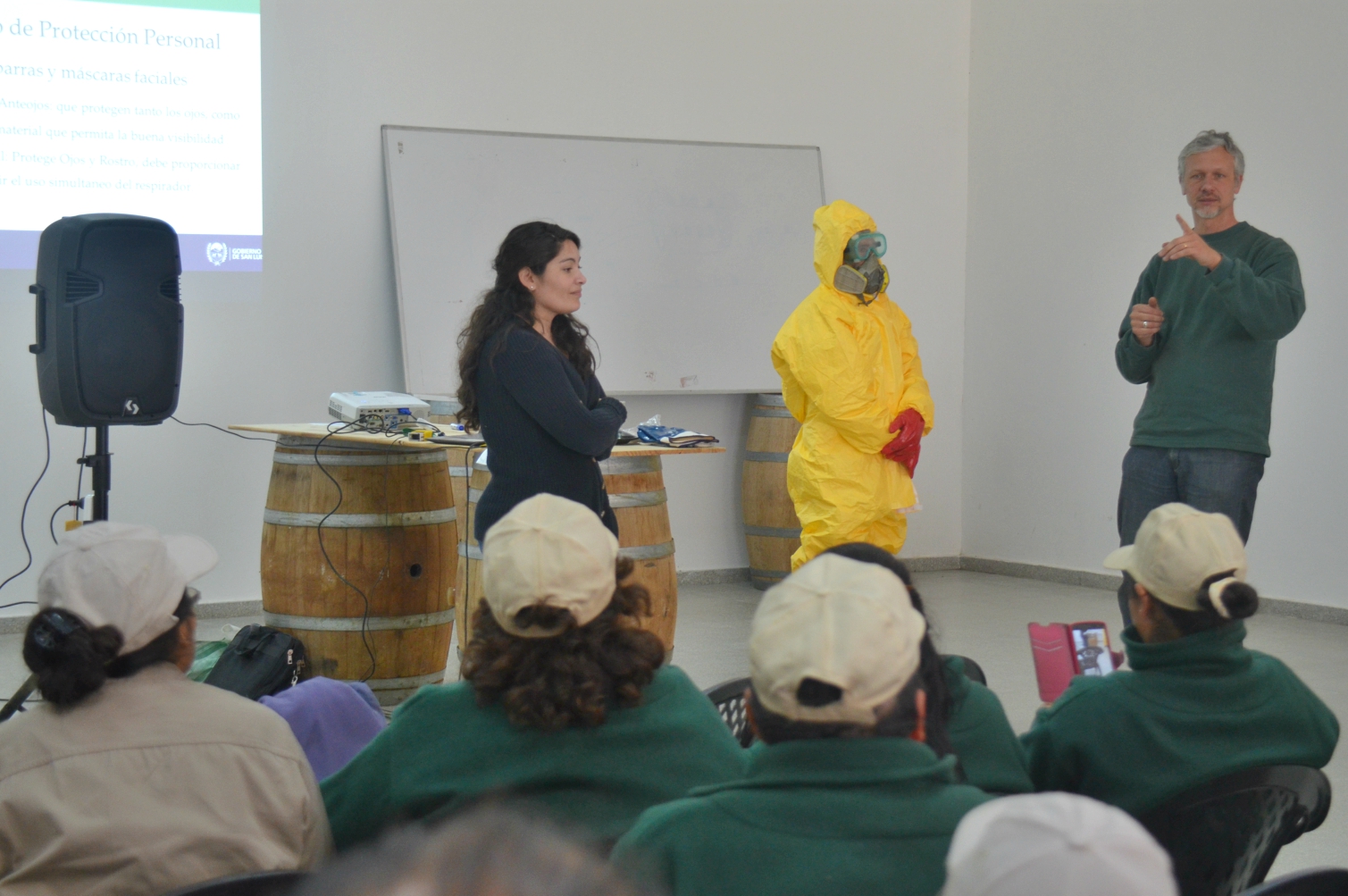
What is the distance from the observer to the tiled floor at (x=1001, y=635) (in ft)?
→ 12.7

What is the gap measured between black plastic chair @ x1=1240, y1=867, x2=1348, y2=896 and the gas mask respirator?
2.84 m

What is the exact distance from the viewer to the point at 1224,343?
9.88 feet

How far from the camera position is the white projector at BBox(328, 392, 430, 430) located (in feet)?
11.8

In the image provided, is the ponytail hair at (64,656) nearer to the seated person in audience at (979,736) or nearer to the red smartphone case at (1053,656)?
the seated person in audience at (979,736)

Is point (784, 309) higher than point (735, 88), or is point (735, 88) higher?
point (735, 88)

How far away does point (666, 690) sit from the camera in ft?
4.73

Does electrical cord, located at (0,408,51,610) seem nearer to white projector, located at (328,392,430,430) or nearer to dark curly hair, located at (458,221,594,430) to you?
white projector, located at (328,392,430,430)

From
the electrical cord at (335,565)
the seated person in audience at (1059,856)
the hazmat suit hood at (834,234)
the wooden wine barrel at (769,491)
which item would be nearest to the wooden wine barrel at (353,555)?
the electrical cord at (335,565)

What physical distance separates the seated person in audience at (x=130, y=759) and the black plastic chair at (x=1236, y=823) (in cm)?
103

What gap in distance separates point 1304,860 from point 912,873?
6.69ft

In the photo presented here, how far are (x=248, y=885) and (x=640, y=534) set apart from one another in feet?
8.79

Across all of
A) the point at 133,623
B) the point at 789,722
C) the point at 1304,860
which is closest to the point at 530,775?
the point at 789,722

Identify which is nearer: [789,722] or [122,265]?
[789,722]

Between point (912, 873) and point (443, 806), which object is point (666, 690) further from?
point (912, 873)
